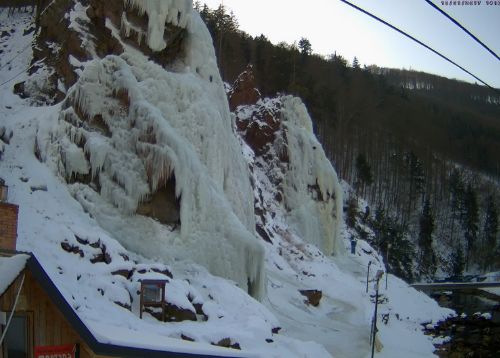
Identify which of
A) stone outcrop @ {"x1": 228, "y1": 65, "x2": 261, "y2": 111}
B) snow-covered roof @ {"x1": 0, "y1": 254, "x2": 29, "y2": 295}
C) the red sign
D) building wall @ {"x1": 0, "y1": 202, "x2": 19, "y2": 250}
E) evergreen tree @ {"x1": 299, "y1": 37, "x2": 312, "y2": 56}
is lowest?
the red sign

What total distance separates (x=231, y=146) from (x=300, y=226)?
14.9 m

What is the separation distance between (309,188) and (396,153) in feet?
179

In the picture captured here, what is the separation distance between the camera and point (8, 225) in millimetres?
9336

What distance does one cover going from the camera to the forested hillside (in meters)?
58.5

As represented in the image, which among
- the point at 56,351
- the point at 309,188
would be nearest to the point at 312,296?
the point at 309,188

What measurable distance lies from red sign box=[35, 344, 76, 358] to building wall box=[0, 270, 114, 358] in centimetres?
7

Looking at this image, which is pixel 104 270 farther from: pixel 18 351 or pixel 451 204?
pixel 451 204

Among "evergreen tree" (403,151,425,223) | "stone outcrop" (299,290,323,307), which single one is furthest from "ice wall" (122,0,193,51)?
"evergreen tree" (403,151,425,223)

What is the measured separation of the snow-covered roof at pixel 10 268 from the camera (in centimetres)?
661

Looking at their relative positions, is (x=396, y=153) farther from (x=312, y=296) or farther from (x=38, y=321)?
(x=38, y=321)

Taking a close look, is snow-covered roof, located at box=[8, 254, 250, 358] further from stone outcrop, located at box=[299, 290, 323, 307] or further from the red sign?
stone outcrop, located at box=[299, 290, 323, 307]

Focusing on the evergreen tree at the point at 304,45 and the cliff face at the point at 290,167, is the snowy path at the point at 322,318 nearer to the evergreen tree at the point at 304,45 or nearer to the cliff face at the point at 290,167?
the cliff face at the point at 290,167

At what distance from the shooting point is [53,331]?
23.8ft

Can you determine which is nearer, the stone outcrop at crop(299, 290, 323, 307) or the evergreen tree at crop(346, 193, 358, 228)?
the stone outcrop at crop(299, 290, 323, 307)
